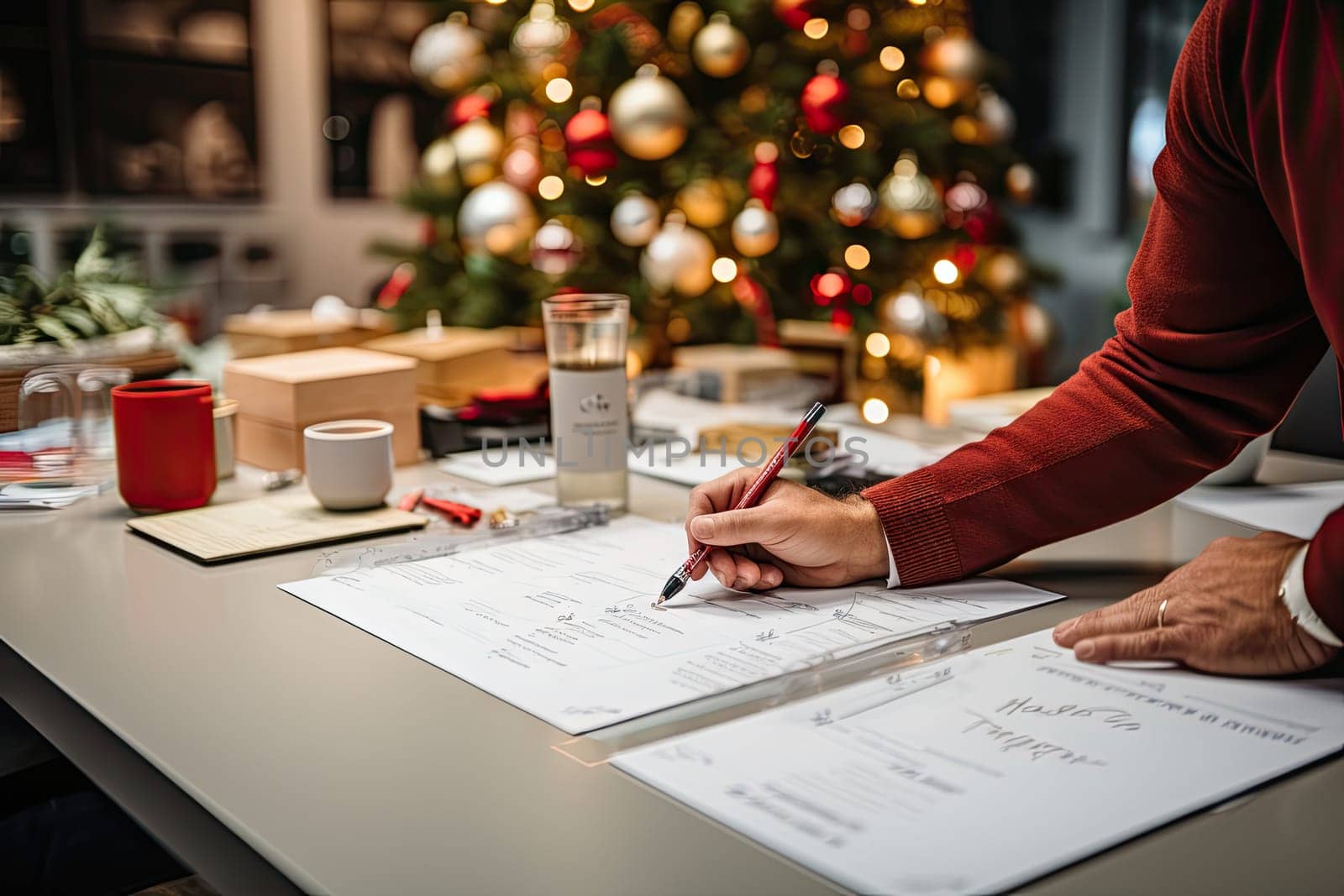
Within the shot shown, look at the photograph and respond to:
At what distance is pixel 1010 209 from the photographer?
3752 mm

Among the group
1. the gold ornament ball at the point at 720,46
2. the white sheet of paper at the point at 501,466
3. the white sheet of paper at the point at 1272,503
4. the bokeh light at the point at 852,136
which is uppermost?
the gold ornament ball at the point at 720,46

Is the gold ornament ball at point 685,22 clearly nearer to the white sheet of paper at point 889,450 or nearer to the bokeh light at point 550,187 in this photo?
the bokeh light at point 550,187

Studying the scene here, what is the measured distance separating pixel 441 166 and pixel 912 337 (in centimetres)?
107

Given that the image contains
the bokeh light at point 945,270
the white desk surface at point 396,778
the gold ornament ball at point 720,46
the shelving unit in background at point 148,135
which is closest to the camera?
the white desk surface at point 396,778

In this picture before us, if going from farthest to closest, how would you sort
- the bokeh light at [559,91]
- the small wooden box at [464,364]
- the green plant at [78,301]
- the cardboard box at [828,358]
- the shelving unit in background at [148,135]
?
the shelving unit in background at [148,135] → the bokeh light at [559,91] → the cardboard box at [828,358] → the small wooden box at [464,364] → the green plant at [78,301]

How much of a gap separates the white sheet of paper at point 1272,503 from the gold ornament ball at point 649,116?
4.23 feet

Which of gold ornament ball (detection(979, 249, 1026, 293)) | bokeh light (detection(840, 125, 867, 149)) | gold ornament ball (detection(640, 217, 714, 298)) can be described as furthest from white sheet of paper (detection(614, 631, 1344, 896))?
gold ornament ball (detection(979, 249, 1026, 293))

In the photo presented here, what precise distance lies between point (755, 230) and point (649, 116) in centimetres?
29

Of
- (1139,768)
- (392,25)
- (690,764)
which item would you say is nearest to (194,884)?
(690,764)

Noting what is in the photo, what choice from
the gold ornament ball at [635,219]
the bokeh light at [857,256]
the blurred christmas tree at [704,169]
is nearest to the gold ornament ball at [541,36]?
the blurred christmas tree at [704,169]

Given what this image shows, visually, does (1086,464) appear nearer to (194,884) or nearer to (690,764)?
(690,764)

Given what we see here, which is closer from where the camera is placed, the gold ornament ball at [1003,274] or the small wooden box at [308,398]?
the small wooden box at [308,398]

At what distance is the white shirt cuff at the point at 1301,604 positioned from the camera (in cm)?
60

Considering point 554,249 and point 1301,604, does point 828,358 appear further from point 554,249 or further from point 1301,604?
point 1301,604
